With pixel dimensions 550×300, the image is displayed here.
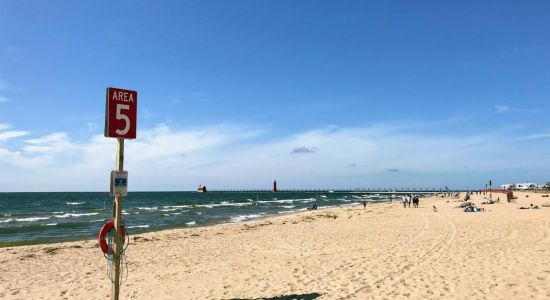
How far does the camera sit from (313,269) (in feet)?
32.2

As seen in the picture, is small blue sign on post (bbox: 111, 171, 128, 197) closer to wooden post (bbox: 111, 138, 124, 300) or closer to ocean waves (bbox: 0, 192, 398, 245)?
wooden post (bbox: 111, 138, 124, 300)

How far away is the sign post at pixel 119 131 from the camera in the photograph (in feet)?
17.3

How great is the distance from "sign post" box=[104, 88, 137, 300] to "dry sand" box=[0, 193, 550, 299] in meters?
2.78

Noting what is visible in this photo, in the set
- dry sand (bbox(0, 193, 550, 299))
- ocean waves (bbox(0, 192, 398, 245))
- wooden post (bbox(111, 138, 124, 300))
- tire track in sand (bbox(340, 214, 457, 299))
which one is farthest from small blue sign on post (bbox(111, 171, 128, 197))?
ocean waves (bbox(0, 192, 398, 245))

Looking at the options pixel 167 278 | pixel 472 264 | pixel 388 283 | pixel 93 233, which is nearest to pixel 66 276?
pixel 167 278

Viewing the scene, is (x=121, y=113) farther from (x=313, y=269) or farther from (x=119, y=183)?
(x=313, y=269)

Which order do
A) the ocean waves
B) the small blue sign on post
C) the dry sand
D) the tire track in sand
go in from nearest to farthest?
the small blue sign on post, the dry sand, the tire track in sand, the ocean waves

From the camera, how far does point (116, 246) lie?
5.55 meters

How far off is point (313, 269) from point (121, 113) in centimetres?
647

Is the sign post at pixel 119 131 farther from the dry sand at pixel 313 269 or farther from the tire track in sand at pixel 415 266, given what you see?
the tire track in sand at pixel 415 266

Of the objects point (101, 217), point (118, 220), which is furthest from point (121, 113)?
point (101, 217)

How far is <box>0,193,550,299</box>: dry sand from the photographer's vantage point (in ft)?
25.1

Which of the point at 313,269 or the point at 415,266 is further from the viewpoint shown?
the point at 313,269

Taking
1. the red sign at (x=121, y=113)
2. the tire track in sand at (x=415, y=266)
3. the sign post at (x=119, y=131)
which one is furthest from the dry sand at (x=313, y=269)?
the red sign at (x=121, y=113)
